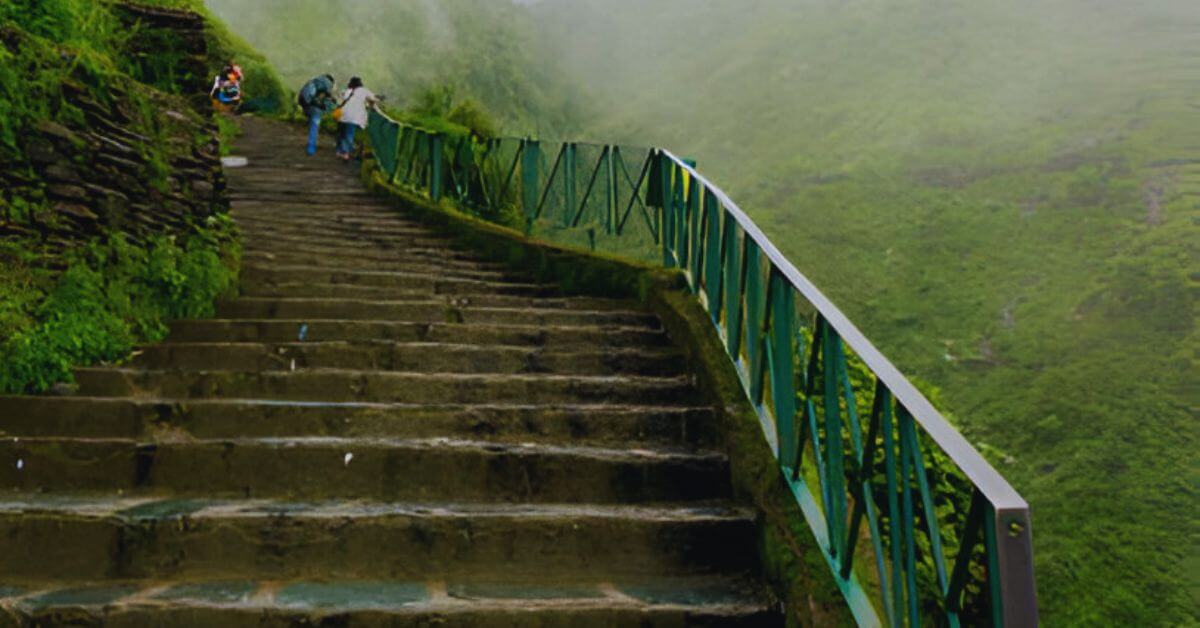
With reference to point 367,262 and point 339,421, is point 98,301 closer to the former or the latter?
point 339,421

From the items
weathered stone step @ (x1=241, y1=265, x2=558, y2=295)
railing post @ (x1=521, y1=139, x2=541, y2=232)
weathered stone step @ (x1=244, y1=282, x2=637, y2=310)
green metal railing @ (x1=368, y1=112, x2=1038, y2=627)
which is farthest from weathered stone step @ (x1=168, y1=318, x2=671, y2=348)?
railing post @ (x1=521, y1=139, x2=541, y2=232)

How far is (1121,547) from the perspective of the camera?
40.9 feet

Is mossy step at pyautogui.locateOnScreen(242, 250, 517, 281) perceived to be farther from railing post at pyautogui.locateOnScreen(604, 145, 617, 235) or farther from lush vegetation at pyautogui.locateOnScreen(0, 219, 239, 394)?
lush vegetation at pyautogui.locateOnScreen(0, 219, 239, 394)

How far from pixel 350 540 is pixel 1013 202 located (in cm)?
2674

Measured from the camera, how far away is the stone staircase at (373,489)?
264cm

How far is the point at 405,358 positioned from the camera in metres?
4.50

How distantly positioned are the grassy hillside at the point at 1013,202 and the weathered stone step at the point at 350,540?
6573mm

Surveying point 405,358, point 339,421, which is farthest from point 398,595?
point 405,358

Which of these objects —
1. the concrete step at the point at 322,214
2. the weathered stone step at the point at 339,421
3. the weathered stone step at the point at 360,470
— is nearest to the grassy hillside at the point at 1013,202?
the weathered stone step at the point at 339,421

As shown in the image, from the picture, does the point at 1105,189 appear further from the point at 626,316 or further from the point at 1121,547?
the point at 626,316

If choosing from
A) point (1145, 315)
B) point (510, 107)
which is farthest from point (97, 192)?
point (510, 107)

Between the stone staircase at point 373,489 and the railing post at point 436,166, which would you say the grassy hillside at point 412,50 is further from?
the stone staircase at point 373,489

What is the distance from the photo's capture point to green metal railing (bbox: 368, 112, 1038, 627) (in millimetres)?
1808

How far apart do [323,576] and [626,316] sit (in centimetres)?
271
